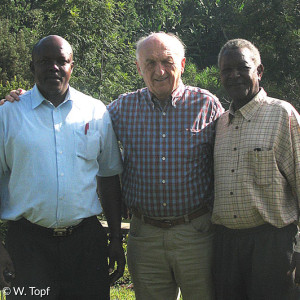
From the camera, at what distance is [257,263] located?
3.06m

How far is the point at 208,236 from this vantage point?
3490 millimetres

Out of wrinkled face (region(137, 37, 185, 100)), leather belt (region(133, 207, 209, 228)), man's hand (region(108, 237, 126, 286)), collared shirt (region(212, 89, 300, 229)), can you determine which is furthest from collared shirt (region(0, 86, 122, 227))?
collared shirt (region(212, 89, 300, 229))

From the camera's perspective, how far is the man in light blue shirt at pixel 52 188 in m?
3.02

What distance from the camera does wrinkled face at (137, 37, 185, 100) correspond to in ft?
11.5

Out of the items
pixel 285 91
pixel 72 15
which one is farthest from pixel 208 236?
pixel 285 91

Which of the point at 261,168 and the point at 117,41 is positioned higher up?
the point at 117,41

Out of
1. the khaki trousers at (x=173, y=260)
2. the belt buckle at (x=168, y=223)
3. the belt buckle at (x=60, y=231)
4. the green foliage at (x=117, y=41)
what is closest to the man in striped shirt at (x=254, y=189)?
the khaki trousers at (x=173, y=260)

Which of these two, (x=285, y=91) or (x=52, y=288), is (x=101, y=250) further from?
(x=285, y=91)

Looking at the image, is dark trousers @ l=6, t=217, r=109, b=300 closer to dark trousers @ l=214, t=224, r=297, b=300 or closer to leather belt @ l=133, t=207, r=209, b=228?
leather belt @ l=133, t=207, r=209, b=228

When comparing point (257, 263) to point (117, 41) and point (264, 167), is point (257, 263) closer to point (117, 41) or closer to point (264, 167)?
point (264, 167)

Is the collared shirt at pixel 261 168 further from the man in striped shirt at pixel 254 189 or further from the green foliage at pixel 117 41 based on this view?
the green foliage at pixel 117 41

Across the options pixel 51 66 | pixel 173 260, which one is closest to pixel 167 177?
pixel 173 260

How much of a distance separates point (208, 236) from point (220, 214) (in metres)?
0.32

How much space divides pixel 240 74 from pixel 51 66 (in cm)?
125
